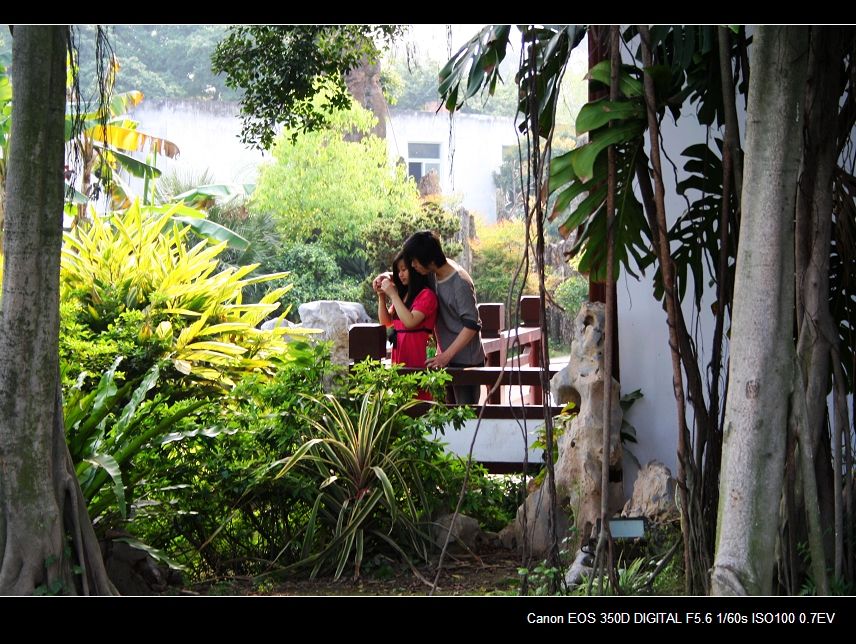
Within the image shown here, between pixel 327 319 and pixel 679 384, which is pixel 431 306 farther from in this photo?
pixel 327 319

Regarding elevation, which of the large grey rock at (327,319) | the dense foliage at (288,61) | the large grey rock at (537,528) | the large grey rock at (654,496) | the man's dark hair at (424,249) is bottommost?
the large grey rock at (537,528)

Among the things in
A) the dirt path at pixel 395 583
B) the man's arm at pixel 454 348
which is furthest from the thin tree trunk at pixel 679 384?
the man's arm at pixel 454 348

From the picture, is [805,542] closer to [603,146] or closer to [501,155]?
[603,146]

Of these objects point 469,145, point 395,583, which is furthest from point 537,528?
point 469,145

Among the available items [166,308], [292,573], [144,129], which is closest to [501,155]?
[144,129]

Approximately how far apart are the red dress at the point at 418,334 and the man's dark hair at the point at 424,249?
172 millimetres

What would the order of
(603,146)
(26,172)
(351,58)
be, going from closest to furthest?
(26,172), (603,146), (351,58)

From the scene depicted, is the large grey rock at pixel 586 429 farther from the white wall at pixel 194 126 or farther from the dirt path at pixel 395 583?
the white wall at pixel 194 126

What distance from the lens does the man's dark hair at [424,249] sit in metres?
4.80

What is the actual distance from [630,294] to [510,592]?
1.54 metres

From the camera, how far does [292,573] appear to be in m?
3.73

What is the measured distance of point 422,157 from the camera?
21922 mm

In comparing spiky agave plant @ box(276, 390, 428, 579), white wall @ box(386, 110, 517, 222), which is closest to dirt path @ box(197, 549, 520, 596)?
spiky agave plant @ box(276, 390, 428, 579)

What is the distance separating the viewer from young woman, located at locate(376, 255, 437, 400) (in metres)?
4.90
